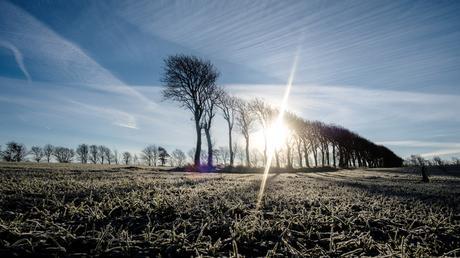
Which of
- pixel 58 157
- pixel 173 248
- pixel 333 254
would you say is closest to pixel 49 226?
pixel 173 248

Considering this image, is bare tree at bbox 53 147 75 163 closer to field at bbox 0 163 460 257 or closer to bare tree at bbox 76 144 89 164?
bare tree at bbox 76 144 89 164

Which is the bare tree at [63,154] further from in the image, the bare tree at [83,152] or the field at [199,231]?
the field at [199,231]

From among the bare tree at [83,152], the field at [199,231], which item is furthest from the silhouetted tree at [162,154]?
the field at [199,231]

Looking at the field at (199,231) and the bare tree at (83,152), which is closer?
the field at (199,231)

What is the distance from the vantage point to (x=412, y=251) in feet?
8.60

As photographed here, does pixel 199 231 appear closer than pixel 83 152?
Yes

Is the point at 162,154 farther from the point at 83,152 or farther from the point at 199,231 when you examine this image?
the point at 199,231

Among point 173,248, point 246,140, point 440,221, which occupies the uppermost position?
point 246,140

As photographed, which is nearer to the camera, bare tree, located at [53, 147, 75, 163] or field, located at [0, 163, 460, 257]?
field, located at [0, 163, 460, 257]

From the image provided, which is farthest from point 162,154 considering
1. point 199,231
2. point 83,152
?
point 199,231

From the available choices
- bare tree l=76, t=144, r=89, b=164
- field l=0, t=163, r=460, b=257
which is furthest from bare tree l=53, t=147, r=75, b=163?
field l=0, t=163, r=460, b=257

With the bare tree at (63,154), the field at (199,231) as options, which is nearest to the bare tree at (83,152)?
the bare tree at (63,154)

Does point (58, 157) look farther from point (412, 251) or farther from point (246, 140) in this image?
point (412, 251)

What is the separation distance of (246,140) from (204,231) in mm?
51853
